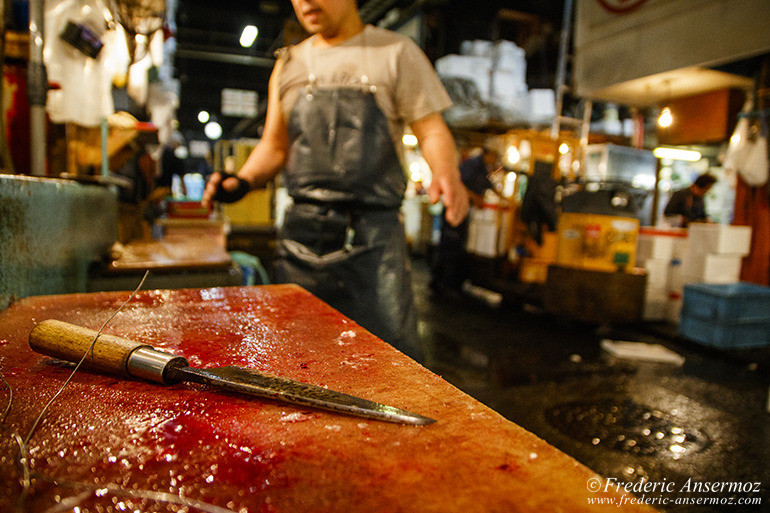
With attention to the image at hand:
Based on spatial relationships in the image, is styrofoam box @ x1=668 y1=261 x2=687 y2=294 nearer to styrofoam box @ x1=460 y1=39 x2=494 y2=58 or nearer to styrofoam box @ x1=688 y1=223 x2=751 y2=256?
styrofoam box @ x1=688 y1=223 x2=751 y2=256

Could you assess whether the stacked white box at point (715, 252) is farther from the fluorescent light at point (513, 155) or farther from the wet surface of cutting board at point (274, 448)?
the wet surface of cutting board at point (274, 448)

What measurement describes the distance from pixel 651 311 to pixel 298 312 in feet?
19.3

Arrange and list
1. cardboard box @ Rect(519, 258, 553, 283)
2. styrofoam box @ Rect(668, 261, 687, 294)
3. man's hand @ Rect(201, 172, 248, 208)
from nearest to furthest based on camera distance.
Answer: man's hand @ Rect(201, 172, 248, 208) < styrofoam box @ Rect(668, 261, 687, 294) < cardboard box @ Rect(519, 258, 553, 283)

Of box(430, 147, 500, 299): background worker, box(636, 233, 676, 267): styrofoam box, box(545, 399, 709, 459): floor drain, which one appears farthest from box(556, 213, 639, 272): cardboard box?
box(545, 399, 709, 459): floor drain

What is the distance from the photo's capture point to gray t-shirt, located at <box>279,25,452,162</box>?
2088mm

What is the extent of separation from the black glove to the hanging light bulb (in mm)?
7430

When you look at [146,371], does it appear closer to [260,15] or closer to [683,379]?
[683,379]

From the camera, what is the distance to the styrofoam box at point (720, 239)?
205 inches

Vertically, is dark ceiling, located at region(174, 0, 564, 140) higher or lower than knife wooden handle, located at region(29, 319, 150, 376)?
higher

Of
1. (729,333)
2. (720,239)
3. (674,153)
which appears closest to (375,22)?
(674,153)

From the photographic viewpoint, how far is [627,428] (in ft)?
9.47

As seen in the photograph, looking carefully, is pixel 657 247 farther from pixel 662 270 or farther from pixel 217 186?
pixel 217 186

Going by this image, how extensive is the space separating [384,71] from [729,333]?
451cm

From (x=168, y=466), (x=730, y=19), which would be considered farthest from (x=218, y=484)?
(x=730, y=19)
